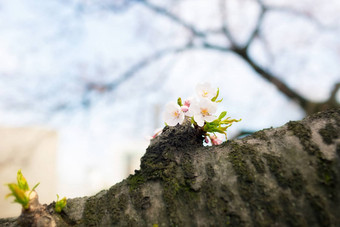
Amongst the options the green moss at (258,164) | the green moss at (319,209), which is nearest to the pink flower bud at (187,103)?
the green moss at (258,164)

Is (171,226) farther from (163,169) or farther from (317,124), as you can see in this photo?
(317,124)

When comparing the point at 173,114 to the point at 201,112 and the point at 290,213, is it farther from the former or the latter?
the point at 290,213

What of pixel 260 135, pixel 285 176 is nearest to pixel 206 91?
pixel 260 135

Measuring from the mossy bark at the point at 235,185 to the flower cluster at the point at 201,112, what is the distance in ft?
0.21

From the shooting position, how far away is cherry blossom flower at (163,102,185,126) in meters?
0.67

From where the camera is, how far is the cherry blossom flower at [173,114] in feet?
2.19

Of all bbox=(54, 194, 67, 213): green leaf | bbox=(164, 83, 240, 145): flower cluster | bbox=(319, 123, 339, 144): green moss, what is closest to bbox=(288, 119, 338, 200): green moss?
bbox=(319, 123, 339, 144): green moss

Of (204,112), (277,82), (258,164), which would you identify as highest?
(277,82)

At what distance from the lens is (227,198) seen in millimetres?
496

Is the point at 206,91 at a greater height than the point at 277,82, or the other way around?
the point at 277,82

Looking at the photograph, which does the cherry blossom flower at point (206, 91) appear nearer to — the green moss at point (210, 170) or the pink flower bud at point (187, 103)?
the pink flower bud at point (187, 103)

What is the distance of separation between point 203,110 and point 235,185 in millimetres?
212

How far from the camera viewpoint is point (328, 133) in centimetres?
53

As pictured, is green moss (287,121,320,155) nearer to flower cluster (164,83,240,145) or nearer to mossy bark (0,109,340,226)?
mossy bark (0,109,340,226)
